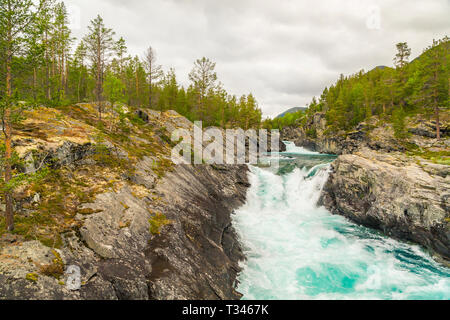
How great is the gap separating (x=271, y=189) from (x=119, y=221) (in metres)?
19.7

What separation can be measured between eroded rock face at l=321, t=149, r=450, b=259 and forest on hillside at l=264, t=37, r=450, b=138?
68.6ft

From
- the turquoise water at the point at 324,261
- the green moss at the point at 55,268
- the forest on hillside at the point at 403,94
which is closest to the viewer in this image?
the green moss at the point at 55,268

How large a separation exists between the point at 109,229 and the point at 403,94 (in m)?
65.7

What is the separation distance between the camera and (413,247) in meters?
14.5

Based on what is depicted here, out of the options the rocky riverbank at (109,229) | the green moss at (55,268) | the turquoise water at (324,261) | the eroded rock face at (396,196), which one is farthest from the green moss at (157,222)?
the eroded rock face at (396,196)

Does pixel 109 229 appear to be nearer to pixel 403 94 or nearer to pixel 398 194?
pixel 398 194

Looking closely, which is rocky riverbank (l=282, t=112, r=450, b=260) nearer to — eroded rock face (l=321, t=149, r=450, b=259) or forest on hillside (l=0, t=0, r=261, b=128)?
eroded rock face (l=321, t=149, r=450, b=259)

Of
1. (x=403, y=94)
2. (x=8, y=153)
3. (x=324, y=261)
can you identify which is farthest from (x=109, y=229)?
(x=403, y=94)

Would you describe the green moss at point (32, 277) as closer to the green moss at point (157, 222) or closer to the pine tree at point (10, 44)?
the pine tree at point (10, 44)

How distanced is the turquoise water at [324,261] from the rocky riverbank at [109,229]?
2013 mm

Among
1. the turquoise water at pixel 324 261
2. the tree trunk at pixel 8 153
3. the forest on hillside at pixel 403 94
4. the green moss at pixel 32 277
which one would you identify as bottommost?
the turquoise water at pixel 324 261

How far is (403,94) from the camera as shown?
158 ft

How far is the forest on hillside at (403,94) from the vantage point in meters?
30.3
